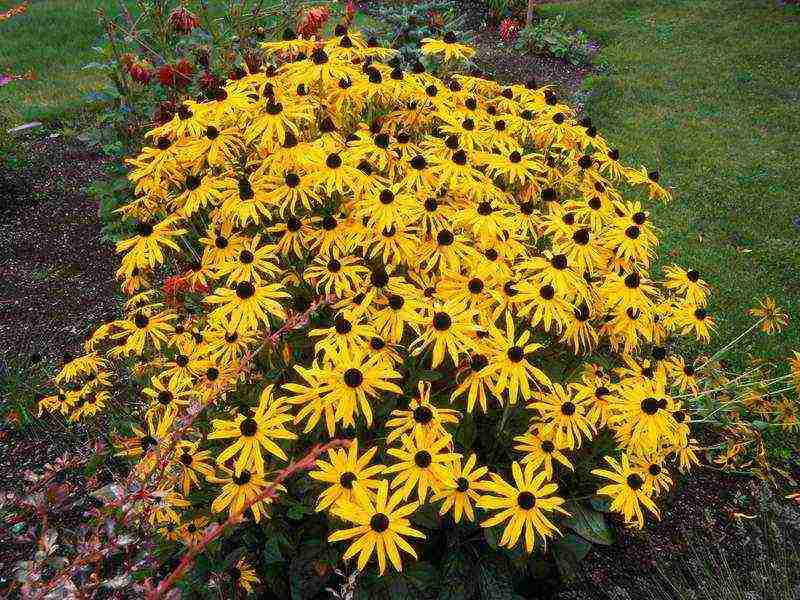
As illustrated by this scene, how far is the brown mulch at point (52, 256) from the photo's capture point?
13.7 feet

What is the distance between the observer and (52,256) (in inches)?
191

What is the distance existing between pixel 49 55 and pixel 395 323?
348 inches

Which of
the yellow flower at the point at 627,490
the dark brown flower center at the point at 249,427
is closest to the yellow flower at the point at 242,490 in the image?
the dark brown flower center at the point at 249,427

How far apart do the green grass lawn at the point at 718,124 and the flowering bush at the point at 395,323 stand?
2346 mm

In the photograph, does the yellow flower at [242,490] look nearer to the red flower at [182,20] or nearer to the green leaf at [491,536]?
the green leaf at [491,536]

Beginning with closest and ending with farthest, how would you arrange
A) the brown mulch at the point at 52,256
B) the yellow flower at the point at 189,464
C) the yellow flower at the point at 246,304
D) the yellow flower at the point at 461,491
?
the yellow flower at the point at 461,491 → the yellow flower at the point at 246,304 → the yellow flower at the point at 189,464 → the brown mulch at the point at 52,256

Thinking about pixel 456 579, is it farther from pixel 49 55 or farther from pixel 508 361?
pixel 49 55

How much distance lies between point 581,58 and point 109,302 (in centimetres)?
652

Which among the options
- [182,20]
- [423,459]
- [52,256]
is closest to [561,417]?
[423,459]

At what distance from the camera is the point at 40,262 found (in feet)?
15.8

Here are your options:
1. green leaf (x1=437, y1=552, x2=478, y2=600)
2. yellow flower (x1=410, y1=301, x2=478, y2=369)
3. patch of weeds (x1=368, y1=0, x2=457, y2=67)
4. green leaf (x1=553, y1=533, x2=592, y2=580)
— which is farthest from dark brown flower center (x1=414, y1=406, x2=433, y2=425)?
patch of weeds (x1=368, y1=0, x2=457, y2=67)

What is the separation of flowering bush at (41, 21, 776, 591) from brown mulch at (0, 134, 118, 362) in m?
1.57

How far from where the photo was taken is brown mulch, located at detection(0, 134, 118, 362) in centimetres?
418

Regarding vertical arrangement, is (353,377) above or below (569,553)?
above
